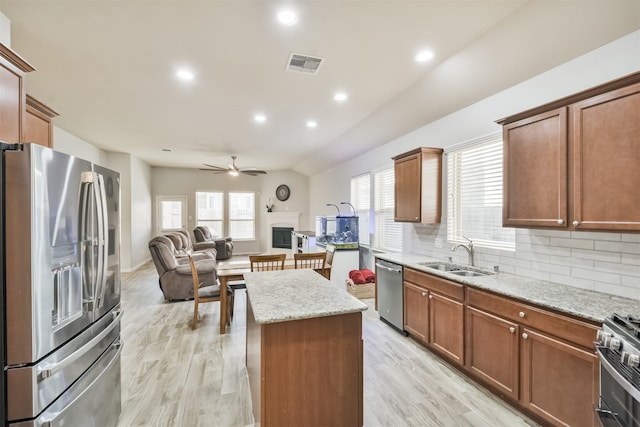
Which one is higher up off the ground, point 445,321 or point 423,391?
point 445,321

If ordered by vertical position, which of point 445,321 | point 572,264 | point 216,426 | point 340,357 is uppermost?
point 572,264

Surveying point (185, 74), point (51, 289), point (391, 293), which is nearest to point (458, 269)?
point (391, 293)

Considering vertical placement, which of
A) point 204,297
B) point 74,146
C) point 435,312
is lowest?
point 204,297

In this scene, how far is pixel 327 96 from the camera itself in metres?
3.68

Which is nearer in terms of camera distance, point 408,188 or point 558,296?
point 558,296

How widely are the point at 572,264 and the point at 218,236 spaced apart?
936cm

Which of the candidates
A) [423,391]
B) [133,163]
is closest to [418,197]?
[423,391]

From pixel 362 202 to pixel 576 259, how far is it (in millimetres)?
4152

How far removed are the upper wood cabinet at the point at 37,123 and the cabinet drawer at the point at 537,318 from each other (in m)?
3.54

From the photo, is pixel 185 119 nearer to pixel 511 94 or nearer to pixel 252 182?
pixel 511 94

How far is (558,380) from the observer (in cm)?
190

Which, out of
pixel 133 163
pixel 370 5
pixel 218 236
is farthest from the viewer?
pixel 218 236

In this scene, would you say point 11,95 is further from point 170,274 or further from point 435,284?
point 170,274

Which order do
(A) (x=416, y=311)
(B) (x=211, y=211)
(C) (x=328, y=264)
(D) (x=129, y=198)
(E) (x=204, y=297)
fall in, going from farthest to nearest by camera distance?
(B) (x=211, y=211), (D) (x=129, y=198), (C) (x=328, y=264), (E) (x=204, y=297), (A) (x=416, y=311)
